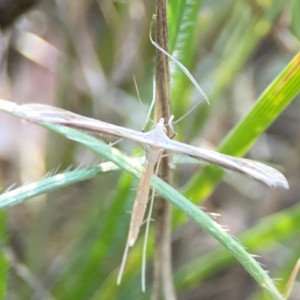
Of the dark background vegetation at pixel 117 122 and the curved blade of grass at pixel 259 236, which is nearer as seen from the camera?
the curved blade of grass at pixel 259 236

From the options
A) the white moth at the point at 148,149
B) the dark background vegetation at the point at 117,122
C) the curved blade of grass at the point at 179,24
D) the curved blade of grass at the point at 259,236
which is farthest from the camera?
the dark background vegetation at the point at 117,122

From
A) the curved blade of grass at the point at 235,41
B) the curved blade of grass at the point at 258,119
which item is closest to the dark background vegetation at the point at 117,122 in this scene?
the curved blade of grass at the point at 235,41

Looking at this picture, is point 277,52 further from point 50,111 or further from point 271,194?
point 50,111

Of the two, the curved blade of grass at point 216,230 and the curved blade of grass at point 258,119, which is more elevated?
the curved blade of grass at point 258,119

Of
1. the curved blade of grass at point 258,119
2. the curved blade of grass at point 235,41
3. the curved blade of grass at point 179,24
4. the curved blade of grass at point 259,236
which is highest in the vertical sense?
the curved blade of grass at point 235,41

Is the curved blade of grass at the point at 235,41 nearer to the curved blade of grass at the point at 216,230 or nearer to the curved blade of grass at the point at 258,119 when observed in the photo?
the curved blade of grass at the point at 258,119

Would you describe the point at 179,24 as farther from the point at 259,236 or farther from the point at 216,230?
the point at 259,236

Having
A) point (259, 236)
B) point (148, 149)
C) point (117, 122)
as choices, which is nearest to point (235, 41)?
point (117, 122)

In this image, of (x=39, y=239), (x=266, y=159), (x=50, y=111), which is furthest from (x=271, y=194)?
(x=50, y=111)
